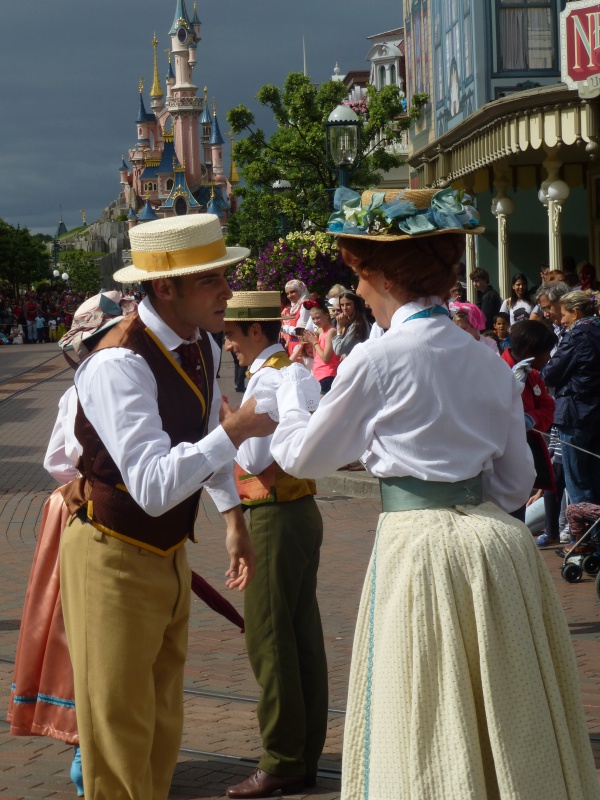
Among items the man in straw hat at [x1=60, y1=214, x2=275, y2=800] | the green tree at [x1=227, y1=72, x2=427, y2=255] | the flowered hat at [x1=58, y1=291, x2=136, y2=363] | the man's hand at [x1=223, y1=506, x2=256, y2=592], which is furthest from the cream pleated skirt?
the green tree at [x1=227, y1=72, x2=427, y2=255]

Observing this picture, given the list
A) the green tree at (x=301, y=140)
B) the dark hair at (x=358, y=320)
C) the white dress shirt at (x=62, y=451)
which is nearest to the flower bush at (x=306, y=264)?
the dark hair at (x=358, y=320)

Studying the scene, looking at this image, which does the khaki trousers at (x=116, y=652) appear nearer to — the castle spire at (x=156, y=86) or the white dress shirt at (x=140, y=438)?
the white dress shirt at (x=140, y=438)

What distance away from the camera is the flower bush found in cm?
1664

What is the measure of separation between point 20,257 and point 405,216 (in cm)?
8258

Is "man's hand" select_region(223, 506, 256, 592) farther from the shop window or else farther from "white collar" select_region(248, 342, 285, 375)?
the shop window

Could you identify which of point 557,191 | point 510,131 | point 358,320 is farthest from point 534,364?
point 510,131

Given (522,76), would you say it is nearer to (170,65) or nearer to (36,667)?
(36,667)

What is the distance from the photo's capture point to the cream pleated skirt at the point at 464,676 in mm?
2842

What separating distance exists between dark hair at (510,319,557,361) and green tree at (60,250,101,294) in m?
114

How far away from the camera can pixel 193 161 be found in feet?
458

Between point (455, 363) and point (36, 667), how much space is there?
6.86ft

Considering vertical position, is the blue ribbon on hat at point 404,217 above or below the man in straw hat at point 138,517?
above

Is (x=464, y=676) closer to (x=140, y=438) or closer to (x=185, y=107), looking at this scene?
(x=140, y=438)

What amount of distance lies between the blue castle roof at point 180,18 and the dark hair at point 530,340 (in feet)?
472
